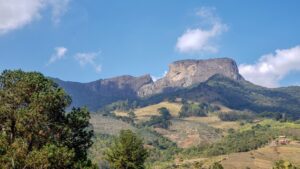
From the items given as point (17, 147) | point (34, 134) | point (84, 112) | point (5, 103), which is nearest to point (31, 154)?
point (17, 147)

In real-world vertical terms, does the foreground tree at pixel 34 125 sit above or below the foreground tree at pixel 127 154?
above

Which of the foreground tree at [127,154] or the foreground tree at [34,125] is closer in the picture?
the foreground tree at [34,125]

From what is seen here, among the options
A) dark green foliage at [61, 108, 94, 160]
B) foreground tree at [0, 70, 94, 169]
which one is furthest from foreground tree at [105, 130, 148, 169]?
foreground tree at [0, 70, 94, 169]

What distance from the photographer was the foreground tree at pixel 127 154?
95.4 metres

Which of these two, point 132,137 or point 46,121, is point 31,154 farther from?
point 132,137

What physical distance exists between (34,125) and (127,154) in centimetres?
3449

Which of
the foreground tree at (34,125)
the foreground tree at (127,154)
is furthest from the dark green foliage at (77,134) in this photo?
the foreground tree at (127,154)

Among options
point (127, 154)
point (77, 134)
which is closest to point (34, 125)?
point (77, 134)

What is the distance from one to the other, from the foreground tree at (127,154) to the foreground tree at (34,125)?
23.8 meters

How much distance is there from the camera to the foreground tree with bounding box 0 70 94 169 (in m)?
59.2

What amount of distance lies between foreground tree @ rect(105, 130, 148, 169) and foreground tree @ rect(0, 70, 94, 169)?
23.8m

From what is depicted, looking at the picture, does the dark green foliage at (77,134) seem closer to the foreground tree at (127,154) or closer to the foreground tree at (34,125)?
the foreground tree at (34,125)

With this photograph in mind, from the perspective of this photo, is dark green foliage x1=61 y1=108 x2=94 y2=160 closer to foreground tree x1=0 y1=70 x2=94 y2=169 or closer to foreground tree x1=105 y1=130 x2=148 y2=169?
foreground tree x1=0 y1=70 x2=94 y2=169

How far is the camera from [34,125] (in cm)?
6456
